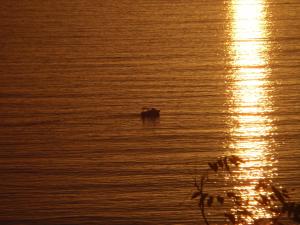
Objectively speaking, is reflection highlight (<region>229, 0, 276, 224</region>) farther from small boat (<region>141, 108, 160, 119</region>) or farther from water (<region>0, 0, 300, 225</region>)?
small boat (<region>141, 108, 160, 119</region>)

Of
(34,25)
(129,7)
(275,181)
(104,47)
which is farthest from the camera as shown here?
(129,7)

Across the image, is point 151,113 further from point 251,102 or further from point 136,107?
point 251,102

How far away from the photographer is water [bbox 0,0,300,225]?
12109mm

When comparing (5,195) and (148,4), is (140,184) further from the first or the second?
(148,4)

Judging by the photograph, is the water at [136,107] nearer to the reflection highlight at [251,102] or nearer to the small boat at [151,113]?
the reflection highlight at [251,102]

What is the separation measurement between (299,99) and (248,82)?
64.3 inches

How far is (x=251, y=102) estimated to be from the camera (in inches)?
651

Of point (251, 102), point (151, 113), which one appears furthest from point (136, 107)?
point (251, 102)

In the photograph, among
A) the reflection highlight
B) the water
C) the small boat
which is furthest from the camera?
the small boat

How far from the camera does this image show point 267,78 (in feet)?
59.2

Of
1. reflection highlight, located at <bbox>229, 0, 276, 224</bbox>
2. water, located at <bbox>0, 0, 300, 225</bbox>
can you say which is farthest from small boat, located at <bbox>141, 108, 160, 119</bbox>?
reflection highlight, located at <bbox>229, 0, 276, 224</bbox>

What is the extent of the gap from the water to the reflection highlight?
0.04 m

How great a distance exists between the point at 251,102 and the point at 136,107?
2.10 meters

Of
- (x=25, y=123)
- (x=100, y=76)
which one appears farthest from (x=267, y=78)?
(x=25, y=123)
